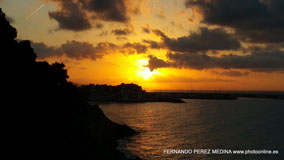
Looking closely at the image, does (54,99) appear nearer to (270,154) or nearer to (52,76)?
(52,76)

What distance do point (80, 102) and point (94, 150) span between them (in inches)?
468

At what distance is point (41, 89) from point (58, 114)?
3.88m

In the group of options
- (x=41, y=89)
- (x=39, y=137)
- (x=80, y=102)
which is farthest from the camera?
(x=80, y=102)

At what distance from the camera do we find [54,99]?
2750cm

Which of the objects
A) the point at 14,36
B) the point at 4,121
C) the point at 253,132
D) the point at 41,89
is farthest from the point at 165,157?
the point at 253,132

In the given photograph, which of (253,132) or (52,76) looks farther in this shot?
(253,132)

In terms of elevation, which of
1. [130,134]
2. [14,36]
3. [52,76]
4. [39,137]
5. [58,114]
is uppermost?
[14,36]

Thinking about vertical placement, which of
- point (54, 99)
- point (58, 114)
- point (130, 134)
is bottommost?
point (130, 134)

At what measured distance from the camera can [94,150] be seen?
2880cm

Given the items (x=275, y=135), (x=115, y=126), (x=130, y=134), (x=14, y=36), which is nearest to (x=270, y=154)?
(x=275, y=135)

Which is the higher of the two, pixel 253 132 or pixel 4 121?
pixel 4 121

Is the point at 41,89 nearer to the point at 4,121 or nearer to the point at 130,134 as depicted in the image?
the point at 4,121

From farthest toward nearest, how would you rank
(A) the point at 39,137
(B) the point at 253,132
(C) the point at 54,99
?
1. (B) the point at 253,132
2. (C) the point at 54,99
3. (A) the point at 39,137

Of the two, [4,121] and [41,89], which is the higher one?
[41,89]
